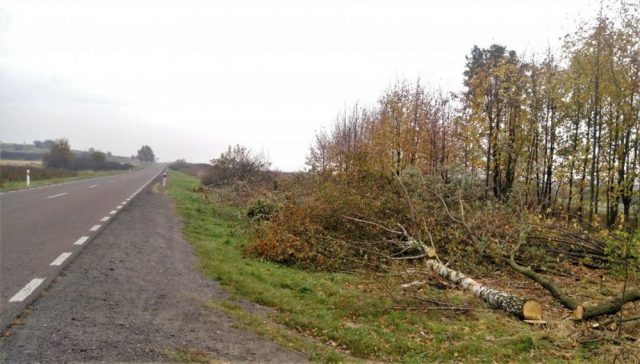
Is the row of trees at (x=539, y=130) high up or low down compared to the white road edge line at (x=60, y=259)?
up

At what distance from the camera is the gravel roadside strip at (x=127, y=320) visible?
4.04 m

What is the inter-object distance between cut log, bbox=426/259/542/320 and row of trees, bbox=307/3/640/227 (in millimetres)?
5612

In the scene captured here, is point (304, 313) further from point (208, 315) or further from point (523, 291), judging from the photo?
point (523, 291)

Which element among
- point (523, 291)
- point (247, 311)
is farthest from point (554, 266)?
point (247, 311)

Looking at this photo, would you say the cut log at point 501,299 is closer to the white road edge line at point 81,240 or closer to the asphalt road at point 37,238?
the asphalt road at point 37,238

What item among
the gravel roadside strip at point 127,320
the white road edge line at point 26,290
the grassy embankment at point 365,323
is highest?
the white road edge line at point 26,290

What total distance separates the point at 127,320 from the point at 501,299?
5378mm

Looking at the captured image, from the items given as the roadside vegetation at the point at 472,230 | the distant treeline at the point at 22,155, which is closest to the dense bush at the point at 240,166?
the roadside vegetation at the point at 472,230

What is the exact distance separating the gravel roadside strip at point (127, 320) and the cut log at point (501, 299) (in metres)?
3.64

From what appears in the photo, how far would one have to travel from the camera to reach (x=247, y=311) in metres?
5.81

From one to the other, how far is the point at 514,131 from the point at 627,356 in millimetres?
18284

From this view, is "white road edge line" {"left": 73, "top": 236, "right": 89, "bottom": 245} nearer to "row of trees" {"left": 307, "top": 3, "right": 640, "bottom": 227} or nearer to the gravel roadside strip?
the gravel roadside strip

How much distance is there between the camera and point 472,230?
10.4 meters

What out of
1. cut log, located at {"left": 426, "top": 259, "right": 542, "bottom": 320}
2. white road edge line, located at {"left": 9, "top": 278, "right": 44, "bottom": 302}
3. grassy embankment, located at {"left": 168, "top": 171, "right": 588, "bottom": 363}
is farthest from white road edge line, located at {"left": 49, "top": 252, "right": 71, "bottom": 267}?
cut log, located at {"left": 426, "top": 259, "right": 542, "bottom": 320}
